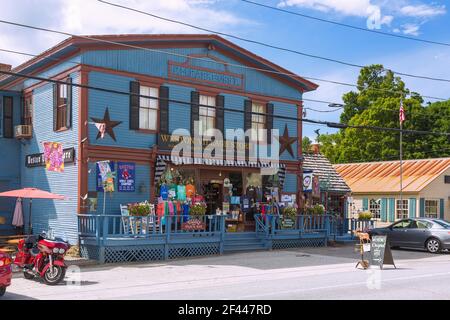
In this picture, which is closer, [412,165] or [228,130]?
[228,130]

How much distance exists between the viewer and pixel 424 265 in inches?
677

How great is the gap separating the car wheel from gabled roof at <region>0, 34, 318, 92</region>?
26.0 feet

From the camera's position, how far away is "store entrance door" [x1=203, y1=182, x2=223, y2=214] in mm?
21859

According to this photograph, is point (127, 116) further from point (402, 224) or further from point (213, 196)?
point (402, 224)

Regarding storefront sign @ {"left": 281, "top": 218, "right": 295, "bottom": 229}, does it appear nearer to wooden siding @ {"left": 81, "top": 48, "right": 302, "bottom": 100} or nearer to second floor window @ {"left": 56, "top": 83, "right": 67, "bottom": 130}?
wooden siding @ {"left": 81, "top": 48, "right": 302, "bottom": 100}

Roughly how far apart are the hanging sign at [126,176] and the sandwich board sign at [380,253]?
325 inches

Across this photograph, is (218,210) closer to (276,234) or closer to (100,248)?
(276,234)

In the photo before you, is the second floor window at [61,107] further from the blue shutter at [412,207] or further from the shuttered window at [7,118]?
the blue shutter at [412,207]

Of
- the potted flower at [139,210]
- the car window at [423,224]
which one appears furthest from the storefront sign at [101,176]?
the car window at [423,224]

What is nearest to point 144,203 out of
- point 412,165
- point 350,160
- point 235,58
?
point 235,58

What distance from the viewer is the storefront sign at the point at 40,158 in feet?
62.3

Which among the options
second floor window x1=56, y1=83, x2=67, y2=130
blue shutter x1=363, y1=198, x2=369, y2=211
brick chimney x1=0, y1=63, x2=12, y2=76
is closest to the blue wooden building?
second floor window x1=56, y1=83, x2=67, y2=130

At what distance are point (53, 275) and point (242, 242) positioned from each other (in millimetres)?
9264

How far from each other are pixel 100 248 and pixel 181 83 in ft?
23.2
